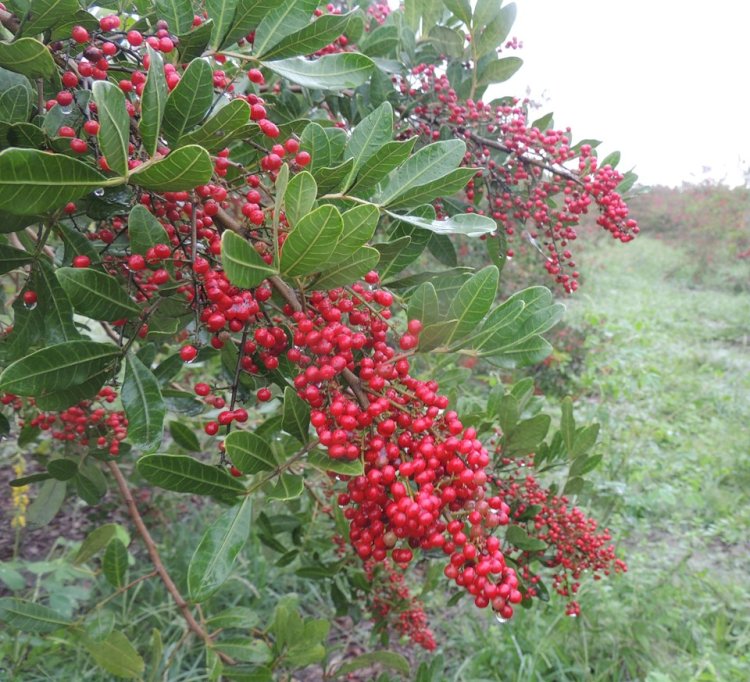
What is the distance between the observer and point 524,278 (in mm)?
6848

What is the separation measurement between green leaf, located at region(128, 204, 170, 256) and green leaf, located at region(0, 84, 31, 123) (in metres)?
0.16

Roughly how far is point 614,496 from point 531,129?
8.68 ft

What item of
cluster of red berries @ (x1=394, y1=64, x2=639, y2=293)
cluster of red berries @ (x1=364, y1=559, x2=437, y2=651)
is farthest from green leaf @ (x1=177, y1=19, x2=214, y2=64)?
cluster of red berries @ (x1=364, y1=559, x2=437, y2=651)

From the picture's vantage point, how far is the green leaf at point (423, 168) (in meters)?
0.82

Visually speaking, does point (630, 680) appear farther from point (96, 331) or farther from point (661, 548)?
point (96, 331)

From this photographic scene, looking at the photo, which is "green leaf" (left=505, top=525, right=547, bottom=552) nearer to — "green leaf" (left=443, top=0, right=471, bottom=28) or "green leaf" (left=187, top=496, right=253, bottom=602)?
"green leaf" (left=187, top=496, right=253, bottom=602)

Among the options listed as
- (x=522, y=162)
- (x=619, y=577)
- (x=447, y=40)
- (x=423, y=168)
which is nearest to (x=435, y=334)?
(x=423, y=168)

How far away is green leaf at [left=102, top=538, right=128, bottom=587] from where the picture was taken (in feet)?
4.50

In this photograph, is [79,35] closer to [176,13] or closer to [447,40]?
[176,13]

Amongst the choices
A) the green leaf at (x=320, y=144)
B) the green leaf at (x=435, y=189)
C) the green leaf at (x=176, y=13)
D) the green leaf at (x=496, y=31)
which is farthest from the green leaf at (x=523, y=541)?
the green leaf at (x=496, y=31)

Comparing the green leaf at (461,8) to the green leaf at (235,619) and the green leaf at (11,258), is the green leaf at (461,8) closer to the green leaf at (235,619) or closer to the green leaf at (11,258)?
the green leaf at (11,258)

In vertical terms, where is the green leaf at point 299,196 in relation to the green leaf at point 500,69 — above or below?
below

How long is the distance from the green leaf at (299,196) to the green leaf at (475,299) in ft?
0.76

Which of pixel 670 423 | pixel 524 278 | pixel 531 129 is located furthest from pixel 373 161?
pixel 524 278
